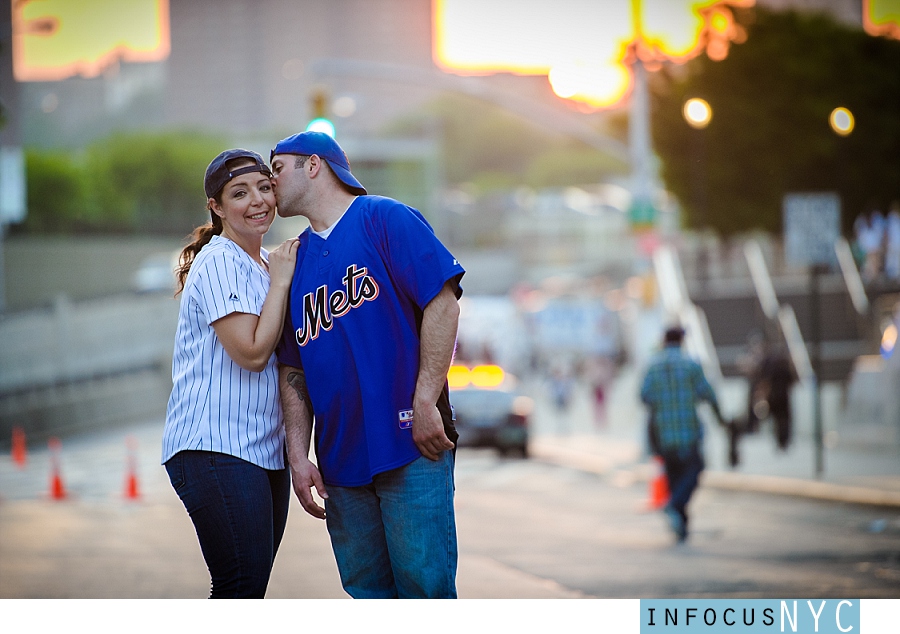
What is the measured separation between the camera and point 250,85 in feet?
143

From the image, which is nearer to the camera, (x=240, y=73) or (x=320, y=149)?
(x=320, y=149)

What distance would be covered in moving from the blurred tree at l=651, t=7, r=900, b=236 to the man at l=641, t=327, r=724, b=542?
15.2 metres

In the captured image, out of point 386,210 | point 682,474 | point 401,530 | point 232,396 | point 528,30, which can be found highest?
point 528,30

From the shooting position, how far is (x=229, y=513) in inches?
152

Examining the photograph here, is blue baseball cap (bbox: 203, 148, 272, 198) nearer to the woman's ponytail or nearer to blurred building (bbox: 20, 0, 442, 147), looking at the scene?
the woman's ponytail

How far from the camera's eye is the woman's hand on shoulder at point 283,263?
4.04 meters

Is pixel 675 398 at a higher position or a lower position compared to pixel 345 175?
lower

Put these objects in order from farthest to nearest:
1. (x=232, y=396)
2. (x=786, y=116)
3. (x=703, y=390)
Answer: (x=786, y=116)
(x=703, y=390)
(x=232, y=396)

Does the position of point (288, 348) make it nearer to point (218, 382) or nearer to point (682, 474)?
point (218, 382)

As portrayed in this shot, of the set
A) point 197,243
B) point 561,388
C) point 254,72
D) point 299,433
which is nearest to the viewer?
point 299,433

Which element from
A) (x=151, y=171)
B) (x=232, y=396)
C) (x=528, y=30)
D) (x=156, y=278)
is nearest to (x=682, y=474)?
(x=528, y=30)

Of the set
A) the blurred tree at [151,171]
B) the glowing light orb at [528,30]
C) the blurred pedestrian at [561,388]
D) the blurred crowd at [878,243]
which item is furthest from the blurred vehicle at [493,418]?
the blurred tree at [151,171]

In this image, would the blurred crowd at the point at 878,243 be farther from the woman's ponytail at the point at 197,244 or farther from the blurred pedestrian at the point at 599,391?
the woman's ponytail at the point at 197,244

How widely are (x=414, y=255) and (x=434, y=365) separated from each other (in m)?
0.33
